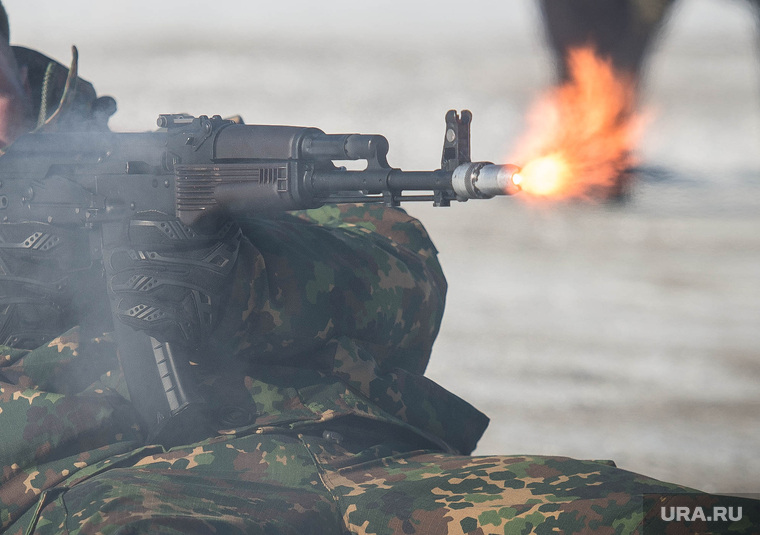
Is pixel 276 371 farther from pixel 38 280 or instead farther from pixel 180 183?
pixel 38 280

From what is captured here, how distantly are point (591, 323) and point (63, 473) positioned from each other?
476 centimetres

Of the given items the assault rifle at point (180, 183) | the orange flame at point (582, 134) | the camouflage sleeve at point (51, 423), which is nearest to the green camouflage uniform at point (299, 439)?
the camouflage sleeve at point (51, 423)

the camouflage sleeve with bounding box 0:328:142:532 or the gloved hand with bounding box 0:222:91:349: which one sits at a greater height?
the gloved hand with bounding box 0:222:91:349

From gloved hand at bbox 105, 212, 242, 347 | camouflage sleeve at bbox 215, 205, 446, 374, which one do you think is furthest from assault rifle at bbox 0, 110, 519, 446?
camouflage sleeve at bbox 215, 205, 446, 374

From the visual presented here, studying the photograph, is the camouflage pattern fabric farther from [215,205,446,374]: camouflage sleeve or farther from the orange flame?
the orange flame

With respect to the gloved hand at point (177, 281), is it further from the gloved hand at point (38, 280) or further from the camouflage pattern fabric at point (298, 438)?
the gloved hand at point (38, 280)

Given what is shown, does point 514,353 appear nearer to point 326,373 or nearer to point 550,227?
point 550,227

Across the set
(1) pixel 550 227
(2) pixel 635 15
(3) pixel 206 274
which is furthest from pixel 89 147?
(1) pixel 550 227

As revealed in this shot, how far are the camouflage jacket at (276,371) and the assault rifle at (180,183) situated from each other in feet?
0.39

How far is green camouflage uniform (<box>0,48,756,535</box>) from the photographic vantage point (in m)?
2.47

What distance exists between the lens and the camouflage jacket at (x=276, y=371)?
2.79 m

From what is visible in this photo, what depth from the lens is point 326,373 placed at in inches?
125

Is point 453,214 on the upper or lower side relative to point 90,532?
upper

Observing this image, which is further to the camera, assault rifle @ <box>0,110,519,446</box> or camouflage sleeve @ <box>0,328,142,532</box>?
camouflage sleeve @ <box>0,328,142,532</box>
